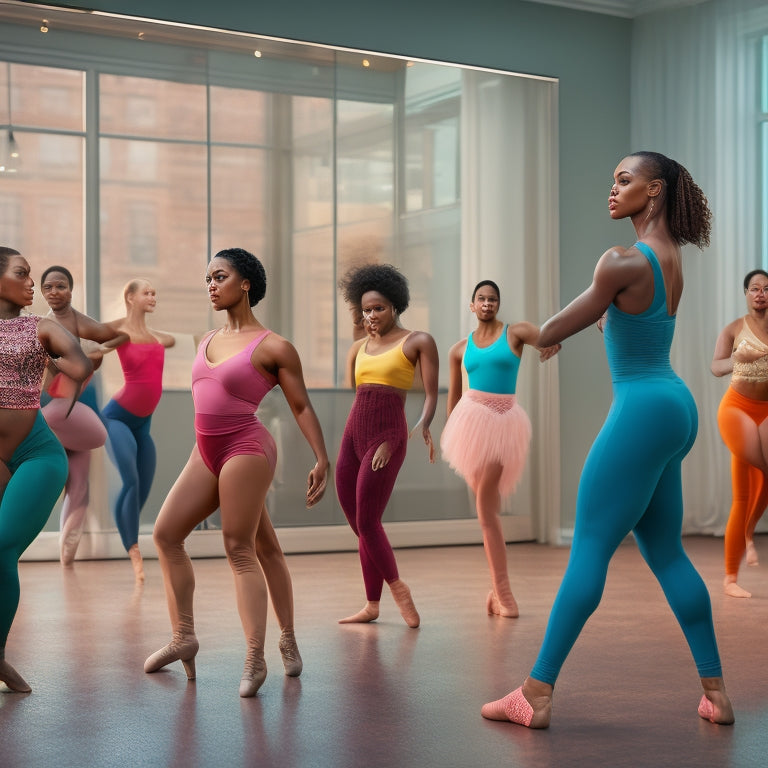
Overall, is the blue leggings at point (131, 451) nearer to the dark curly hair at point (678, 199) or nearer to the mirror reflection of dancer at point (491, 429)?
the mirror reflection of dancer at point (491, 429)

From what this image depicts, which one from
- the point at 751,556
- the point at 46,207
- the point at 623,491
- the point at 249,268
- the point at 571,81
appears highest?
the point at 571,81

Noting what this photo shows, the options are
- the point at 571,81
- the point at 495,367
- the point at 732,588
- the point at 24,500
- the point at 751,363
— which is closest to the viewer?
the point at 24,500

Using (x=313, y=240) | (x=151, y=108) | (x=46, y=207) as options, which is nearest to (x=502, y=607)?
(x=313, y=240)

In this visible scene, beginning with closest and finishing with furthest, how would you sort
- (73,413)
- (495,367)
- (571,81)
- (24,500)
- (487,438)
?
(24,500) → (487,438) → (495,367) → (73,413) → (571,81)

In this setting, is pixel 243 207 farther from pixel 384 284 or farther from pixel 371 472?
pixel 371 472

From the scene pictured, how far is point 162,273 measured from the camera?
25.1ft

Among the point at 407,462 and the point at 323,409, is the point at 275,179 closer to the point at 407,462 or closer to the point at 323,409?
the point at 323,409

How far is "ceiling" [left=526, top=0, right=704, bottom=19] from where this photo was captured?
29.1 ft

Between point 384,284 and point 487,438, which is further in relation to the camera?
point 487,438

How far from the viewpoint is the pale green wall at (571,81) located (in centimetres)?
830

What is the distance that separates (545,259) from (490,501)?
345 centimetres

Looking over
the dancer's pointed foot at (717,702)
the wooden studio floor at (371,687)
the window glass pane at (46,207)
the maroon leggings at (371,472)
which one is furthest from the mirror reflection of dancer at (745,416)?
the window glass pane at (46,207)

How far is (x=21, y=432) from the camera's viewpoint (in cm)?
389

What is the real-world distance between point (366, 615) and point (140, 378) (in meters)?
2.54
